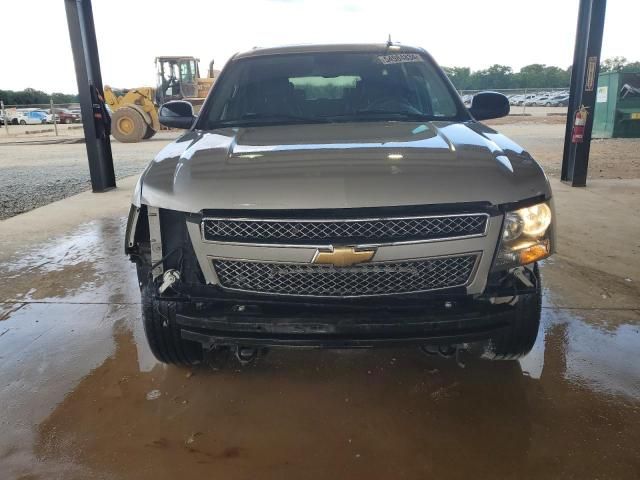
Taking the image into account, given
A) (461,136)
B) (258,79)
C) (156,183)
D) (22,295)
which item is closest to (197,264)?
(156,183)

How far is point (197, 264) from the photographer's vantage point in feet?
7.09

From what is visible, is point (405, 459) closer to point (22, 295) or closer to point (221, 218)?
point (221, 218)

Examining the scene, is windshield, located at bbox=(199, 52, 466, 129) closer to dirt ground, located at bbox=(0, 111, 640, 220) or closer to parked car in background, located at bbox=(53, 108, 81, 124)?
dirt ground, located at bbox=(0, 111, 640, 220)

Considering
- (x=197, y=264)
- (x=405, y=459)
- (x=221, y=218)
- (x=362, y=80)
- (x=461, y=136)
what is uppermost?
(x=362, y=80)

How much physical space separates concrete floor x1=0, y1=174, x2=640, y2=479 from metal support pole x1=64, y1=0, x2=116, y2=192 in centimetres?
482

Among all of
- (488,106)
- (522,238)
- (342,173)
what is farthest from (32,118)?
(522,238)

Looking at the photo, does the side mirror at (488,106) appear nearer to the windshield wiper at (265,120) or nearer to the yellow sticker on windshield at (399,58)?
the yellow sticker on windshield at (399,58)

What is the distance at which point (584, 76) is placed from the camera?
7367mm

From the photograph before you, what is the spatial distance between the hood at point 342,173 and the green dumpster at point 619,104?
15.5 meters

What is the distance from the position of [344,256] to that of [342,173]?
1.11 feet

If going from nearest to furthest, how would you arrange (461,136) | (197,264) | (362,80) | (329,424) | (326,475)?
(326,475)
(197,264)
(329,424)
(461,136)
(362,80)

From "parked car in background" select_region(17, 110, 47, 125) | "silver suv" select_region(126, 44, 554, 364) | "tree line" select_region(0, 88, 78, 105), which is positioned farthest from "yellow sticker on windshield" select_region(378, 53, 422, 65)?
"tree line" select_region(0, 88, 78, 105)

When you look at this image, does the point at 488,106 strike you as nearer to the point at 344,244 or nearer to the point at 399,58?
the point at 399,58

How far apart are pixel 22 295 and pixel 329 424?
2.77 metres
